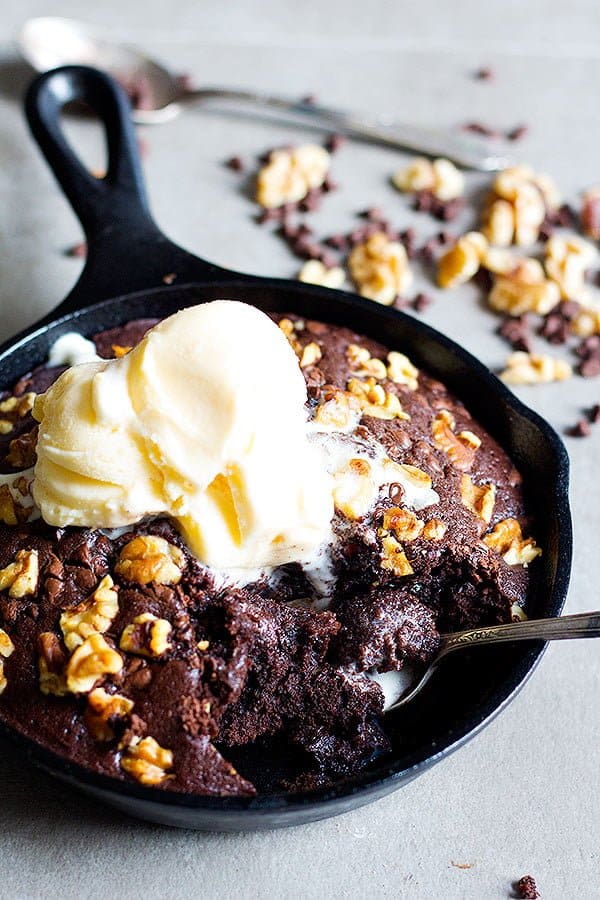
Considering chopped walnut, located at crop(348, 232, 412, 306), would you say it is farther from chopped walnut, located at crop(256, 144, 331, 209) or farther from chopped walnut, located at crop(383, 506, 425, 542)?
chopped walnut, located at crop(383, 506, 425, 542)

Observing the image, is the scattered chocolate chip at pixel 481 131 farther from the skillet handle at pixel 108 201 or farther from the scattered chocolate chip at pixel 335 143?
the skillet handle at pixel 108 201

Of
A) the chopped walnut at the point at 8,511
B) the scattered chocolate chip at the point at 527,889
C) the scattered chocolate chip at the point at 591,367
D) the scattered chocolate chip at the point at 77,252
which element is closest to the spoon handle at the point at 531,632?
the scattered chocolate chip at the point at 527,889

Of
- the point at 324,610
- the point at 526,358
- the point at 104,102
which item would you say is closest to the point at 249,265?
the point at 104,102

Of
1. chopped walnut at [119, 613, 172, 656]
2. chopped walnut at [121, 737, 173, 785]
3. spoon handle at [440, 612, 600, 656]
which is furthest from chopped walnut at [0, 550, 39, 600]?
spoon handle at [440, 612, 600, 656]

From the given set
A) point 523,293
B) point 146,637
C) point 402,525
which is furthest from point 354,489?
point 523,293

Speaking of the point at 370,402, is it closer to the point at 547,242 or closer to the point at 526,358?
the point at 526,358
